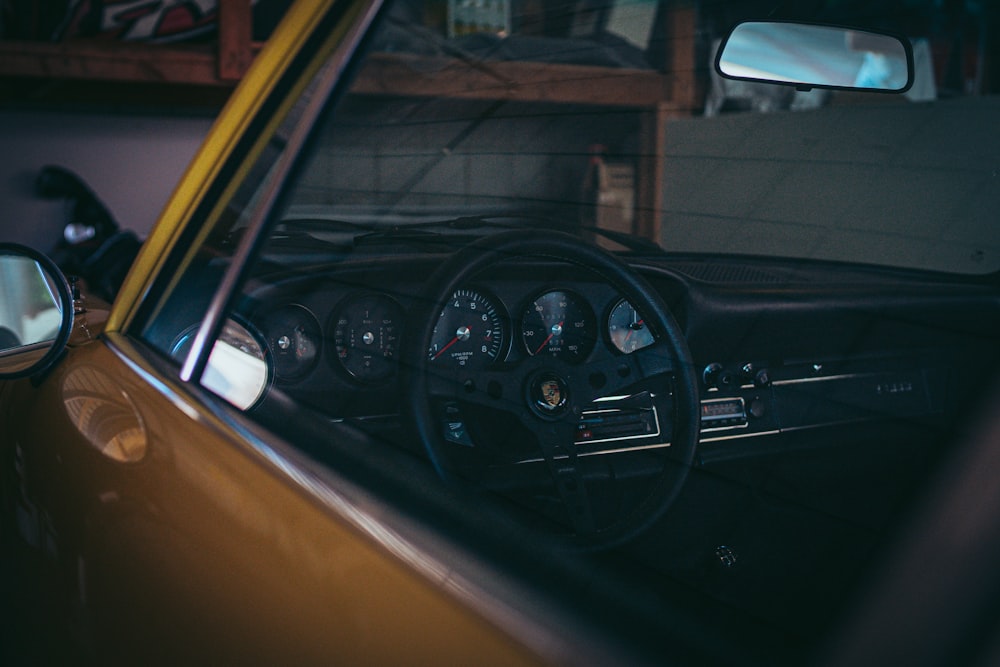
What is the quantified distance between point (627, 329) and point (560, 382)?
0.20 metres

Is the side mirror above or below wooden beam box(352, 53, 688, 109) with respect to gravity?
below

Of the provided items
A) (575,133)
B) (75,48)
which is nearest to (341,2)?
(575,133)

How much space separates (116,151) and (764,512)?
8604 mm

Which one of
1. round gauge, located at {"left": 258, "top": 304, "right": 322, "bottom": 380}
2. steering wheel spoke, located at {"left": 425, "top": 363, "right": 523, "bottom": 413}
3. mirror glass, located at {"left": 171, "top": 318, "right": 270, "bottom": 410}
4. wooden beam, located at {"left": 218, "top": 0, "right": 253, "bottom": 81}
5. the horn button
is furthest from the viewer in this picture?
wooden beam, located at {"left": 218, "top": 0, "right": 253, "bottom": 81}

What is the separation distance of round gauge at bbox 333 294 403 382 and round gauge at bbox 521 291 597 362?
0.28 m

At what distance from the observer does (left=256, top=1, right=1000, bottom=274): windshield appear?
1.31m

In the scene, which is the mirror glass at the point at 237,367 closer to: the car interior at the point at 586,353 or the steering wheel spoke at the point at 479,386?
the car interior at the point at 586,353

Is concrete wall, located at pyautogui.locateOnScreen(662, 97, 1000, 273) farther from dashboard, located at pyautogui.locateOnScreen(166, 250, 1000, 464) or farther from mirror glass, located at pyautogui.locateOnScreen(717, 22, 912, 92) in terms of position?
mirror glass, located at pyautogui.locateOnScreen(717, 22, 912, 92)

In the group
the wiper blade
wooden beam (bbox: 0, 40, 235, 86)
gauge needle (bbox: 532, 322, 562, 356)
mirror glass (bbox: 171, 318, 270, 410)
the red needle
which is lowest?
gauge needle (bbox: 532, 322, 562, 356)

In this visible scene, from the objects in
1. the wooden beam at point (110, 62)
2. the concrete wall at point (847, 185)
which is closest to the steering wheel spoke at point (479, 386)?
the concrete wall at point (847, 185)

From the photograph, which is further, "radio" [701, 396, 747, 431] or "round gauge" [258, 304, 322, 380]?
"radio" [701, 396, 747, 431]

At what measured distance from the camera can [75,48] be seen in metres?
7.21

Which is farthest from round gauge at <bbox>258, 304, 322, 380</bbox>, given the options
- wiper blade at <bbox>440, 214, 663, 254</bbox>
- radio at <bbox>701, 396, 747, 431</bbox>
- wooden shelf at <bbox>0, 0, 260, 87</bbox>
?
wooden shelf at <bbox>0, 0, 260, 87</bbox>

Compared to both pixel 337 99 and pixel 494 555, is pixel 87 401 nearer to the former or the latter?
pixel 337 99
